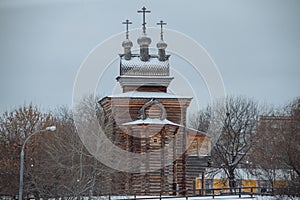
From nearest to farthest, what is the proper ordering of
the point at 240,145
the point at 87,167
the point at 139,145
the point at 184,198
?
1. the point at 87,167
2. the point at 184,198
3. the point at 139,145
4. the point at 240,145

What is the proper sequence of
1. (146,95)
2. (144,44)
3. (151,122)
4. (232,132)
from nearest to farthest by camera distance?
(151,122), (146,95), (144,44), (232,132)

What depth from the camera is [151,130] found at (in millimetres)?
45531

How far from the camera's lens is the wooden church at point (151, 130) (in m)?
45.3

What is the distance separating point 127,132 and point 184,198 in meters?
6.85

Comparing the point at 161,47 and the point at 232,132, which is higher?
the point at 161,47

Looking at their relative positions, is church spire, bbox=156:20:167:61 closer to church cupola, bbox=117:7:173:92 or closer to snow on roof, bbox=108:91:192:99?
church cupola, bbox=117:7:173:92

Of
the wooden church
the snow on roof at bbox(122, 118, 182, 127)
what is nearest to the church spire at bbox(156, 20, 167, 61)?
the wooden church

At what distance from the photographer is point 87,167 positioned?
36.6 m

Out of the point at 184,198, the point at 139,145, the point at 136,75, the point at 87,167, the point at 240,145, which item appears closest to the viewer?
the point at 87,167

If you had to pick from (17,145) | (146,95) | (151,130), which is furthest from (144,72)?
(17,145)

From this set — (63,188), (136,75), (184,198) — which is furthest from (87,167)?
(136,75)

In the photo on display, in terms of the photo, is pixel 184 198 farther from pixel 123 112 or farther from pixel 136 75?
pixel 136 75

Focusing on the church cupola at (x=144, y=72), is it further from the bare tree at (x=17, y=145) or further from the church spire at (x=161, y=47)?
the bare tree at (x=17, y=145)

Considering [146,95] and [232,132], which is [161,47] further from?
[232,132]
